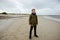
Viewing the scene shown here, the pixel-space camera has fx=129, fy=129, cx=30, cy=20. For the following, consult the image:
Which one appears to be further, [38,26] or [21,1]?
[38,26]

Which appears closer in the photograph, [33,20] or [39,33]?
[39,33]

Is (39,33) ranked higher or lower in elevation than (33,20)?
lower

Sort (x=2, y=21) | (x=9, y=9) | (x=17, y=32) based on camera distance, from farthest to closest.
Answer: (x=2, y=21) < (x=17, y=32) < (x=9, y=9)

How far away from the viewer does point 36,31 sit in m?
2.22

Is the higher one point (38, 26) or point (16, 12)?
point (16, 12)

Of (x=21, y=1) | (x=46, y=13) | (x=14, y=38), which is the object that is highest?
(x=21, y=1)

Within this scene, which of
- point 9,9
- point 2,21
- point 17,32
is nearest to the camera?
point 9,9

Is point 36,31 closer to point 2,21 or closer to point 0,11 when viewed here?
point 0,11

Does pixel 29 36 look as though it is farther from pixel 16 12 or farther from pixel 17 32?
pixel 16 12

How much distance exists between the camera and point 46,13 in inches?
80.8

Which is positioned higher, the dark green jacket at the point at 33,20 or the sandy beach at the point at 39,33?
the dark green jacket at the point at 33,20

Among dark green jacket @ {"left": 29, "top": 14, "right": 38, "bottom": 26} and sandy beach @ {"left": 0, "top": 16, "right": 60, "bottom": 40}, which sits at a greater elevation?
dark green jacket @ {"left": 29, "top": 14, "right": 38, "bottom": 26}

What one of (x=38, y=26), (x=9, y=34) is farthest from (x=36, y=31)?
(x=9, y=34)

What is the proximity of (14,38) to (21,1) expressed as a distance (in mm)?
596
